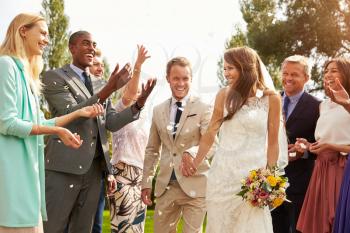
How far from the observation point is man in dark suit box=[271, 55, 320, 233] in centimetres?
728

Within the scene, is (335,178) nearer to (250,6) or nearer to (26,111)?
(26,111)

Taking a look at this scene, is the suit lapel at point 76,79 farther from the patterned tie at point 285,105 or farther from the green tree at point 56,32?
the green tree at point 56,32

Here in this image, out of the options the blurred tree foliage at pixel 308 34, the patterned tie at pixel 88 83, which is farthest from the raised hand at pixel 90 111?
the blurred tree foliage at pixel 308 34

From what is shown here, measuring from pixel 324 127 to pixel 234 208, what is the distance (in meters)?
1.77

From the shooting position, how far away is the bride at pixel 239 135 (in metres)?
5.61

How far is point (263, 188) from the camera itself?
5324 millimetres

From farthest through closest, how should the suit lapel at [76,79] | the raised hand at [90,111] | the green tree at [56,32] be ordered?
the green tree at [56,32] → the suit lapel at [76,79] → the raised hand at [90,111]

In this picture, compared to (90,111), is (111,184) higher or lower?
lower

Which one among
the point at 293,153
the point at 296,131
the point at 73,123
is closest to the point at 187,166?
the point at 73,123

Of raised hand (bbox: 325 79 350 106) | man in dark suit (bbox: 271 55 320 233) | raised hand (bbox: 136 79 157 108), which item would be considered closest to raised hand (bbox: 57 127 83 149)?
raised hand (bbox: 136 79 157 108)

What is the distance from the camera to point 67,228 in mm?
6602

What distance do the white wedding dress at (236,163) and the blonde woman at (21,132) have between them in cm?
144

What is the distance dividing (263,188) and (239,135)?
1.88 ft

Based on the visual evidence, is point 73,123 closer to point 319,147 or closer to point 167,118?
point 167,118
